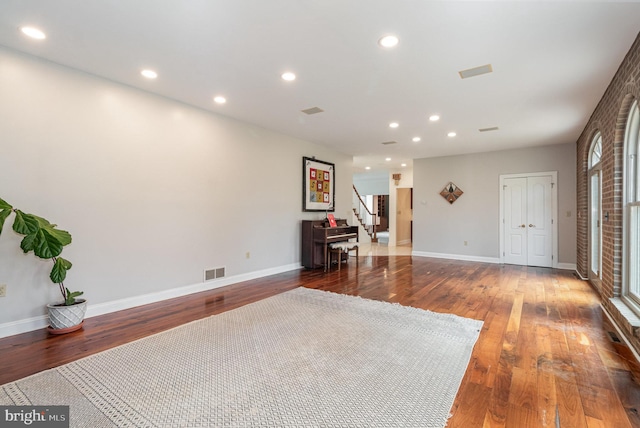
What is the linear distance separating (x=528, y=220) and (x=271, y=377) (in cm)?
689

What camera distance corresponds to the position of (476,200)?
7.29m

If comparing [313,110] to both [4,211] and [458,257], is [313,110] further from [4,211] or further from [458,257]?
[458,257]

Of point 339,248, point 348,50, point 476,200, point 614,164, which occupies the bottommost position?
point 339,248

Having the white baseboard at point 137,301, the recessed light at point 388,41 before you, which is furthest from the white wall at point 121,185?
the recessed light at point 388,41

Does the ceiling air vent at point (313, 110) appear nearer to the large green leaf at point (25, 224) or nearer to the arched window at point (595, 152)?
the large green leaf at point (25, 224)

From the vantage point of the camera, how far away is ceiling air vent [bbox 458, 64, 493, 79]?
121 inches

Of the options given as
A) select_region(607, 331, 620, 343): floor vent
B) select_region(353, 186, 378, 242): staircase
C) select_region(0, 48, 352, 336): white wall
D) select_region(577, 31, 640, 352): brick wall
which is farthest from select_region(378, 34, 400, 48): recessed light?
select_region(353, 186, 378, 242): staircase

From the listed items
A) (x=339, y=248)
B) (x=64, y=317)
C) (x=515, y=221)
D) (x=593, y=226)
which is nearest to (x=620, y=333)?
(x=593, y=226)

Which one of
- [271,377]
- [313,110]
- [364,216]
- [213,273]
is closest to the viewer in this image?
[271,377]

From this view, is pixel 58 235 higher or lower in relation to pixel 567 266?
higher

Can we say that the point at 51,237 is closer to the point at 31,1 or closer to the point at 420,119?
the point at 31,1

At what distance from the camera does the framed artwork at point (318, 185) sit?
6207 mm

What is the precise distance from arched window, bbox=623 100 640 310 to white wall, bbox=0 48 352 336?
472 centimetres

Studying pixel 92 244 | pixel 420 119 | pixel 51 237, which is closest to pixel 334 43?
pixel 420 119
